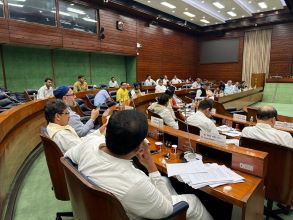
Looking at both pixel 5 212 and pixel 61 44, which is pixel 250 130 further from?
pixel 61 44

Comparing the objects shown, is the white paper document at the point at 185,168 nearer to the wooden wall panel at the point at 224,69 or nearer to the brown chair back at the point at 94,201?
the brown chair back at the point at 94,201

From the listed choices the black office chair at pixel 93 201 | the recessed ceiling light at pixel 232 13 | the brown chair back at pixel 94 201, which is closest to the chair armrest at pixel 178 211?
the black office chair at pixel 93 201

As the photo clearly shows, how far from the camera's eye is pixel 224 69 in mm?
14008

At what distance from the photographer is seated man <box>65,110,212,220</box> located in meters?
0.92

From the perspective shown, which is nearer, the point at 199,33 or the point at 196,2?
the point at 196,2

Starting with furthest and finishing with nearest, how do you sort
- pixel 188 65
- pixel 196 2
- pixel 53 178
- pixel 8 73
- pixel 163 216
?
pixel 188 65 < pixel 196 2 < pixel 8 73 < pixel 53 178 < pixel 163 216

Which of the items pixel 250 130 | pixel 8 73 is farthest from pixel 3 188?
pixel 8 73

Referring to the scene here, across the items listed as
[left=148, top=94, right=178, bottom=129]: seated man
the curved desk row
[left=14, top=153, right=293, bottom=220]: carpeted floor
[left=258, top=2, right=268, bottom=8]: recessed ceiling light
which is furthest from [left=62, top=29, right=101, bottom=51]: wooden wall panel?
[left=258, top=2, right=268, bottom=8]: recessed ceiling light

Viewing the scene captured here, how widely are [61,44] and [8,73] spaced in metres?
1.85

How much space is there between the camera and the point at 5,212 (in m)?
1.94

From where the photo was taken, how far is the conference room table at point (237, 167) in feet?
4.13

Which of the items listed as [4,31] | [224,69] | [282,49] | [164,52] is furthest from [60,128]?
[224,69]

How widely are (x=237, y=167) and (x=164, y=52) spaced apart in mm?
11414

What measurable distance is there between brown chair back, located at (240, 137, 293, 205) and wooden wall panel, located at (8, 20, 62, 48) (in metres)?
6.71
